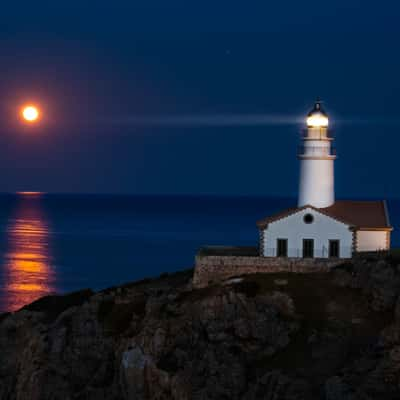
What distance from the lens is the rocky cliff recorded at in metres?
41.9

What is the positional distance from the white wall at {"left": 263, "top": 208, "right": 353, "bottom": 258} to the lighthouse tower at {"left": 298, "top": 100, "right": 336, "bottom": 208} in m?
3.42

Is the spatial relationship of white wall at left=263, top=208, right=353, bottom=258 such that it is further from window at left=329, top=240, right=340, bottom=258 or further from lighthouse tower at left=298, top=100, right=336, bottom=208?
lighthouse tower at left=298, top=100, right=336, bottom=208

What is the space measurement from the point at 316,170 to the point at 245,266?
8573 millimetres

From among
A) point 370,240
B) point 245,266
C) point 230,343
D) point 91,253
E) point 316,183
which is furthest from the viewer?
point 91,253

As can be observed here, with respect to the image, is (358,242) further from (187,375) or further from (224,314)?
(187,375)

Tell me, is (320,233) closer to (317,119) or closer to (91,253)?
(317,119)

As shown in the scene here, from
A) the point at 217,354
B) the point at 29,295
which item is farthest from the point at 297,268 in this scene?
the point at 29,295

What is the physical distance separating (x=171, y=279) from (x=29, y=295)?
40034 millimetres

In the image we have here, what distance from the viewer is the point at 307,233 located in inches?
2072

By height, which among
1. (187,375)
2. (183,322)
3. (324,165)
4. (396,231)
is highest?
(396,231)

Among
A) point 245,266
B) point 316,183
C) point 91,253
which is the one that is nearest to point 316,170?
point 316,183

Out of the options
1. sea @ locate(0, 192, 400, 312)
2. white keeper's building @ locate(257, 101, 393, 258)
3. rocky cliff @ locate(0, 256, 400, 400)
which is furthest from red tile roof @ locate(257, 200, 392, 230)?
sea @ locate(0, 192, 400, 312)

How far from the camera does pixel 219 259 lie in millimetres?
50812

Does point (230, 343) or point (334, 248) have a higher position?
point (334, 248)
